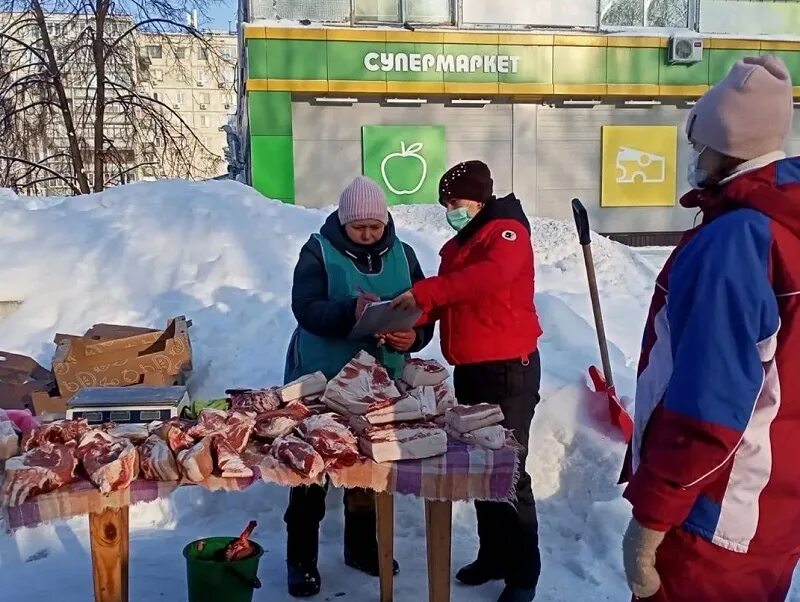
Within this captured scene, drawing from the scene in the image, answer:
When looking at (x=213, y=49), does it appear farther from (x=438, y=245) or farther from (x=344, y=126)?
(x=438, y=245)

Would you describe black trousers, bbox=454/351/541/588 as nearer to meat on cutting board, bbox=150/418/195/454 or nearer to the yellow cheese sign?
meat on cutting board, bbox=150/418/195/454

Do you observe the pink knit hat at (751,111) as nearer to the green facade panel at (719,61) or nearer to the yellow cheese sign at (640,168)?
the yellow cheese sign at (640,168)

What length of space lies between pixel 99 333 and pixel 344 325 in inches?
131

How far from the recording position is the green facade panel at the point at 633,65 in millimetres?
13805

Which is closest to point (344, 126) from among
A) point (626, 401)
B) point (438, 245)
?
point (438, 245)

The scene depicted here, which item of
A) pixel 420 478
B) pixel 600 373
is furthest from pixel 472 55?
pixel 420 478

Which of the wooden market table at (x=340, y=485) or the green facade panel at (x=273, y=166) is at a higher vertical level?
the green facade panel at (x=273, y=166)

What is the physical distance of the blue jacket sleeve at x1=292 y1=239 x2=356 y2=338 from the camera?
339 cm

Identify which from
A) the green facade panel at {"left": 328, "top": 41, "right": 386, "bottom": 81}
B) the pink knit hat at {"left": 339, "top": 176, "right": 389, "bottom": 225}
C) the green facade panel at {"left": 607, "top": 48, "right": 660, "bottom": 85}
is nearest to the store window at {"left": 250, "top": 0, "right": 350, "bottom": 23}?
the green facade panel at {"left": 328, "top": 41, "right": 386, "bottom": 81}

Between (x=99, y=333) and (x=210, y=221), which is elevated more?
(x=210, y=221)

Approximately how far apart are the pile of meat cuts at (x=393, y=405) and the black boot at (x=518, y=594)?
3.28ft

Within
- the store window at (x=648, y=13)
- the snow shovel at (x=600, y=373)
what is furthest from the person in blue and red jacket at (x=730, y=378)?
the store window at (x=648, y=13)

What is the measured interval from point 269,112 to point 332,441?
1060cm

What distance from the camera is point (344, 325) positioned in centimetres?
340
